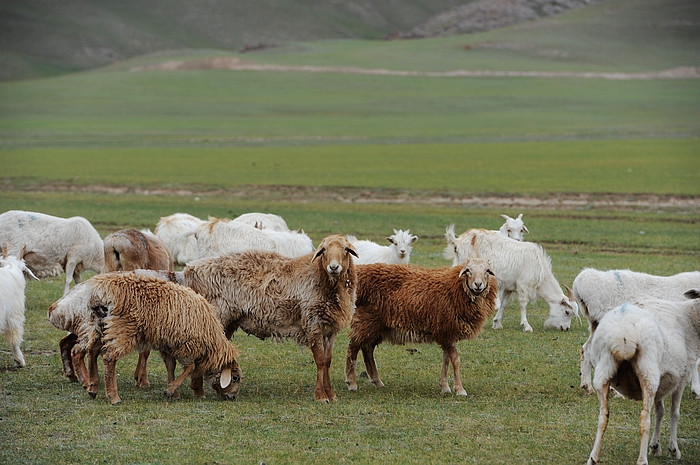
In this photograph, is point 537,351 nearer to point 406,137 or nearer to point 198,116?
point 406,137

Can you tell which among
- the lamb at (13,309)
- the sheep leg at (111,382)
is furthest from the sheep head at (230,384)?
the lamb at (13,309)

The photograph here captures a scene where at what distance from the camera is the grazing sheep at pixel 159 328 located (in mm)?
9680

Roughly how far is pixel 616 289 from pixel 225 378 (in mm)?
4654

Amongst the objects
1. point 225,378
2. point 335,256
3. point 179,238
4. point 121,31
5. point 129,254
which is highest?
point 121,31

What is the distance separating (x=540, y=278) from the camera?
1490cm

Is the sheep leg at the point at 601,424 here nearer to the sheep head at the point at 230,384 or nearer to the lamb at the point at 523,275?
the sheep head at the point at 230,384

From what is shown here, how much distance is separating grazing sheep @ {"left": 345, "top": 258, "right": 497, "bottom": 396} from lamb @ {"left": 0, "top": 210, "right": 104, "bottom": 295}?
6.26m

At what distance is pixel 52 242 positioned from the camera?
50.3ft

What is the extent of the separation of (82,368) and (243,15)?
19682cm

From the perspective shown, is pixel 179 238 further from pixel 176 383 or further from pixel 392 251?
pixel 176 383

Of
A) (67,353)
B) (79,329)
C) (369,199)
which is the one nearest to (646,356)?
(79,329)

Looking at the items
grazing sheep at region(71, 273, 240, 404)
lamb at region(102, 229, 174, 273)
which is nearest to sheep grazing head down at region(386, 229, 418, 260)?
lamb at region(102, 229, 174, 273)

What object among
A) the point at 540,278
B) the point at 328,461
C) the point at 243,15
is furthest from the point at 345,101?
the point at 243,15

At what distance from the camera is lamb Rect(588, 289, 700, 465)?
25.3 ft
